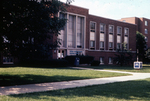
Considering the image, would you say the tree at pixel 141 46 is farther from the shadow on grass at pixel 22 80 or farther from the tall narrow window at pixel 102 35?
the shadow on grass at pixel 22 80

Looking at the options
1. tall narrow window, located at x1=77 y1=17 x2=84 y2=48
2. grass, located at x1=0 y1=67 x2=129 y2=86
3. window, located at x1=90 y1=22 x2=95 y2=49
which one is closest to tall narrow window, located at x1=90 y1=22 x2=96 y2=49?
window, located at x1=90 y1=22 x2=95 y2=49

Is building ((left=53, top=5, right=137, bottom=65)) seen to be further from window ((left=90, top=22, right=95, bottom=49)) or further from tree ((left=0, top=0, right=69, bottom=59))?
tree ((left=0, top=0, right=69, bottom=59))

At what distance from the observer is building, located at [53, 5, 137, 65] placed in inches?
1275

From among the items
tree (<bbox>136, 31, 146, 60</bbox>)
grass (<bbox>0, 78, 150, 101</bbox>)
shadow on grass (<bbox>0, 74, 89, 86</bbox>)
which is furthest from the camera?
tree (<bbox>136, 31, 146, 60</bbox>)

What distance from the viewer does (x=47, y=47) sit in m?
11.0

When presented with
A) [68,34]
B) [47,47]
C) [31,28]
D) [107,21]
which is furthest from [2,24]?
[107,21]

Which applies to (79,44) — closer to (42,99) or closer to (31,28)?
(31,28)

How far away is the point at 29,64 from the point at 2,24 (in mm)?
16769

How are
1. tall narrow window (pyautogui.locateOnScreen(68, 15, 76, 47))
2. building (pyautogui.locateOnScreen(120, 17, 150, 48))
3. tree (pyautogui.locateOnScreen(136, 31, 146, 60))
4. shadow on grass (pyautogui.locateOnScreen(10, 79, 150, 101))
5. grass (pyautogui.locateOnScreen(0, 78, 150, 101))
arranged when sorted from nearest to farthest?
grass (pyautogui.locateOnScreen(0, 78, 150, 101)), shadow on grass (pyautogui.locateOnScreen(10, 79, 150, 101)), tall narrow window (pyautogui.locateOnScreen(68, 15, 76, 47)), tree (pyautogui.locateOnScreen(136, 31, 146, 60)), building (pyautogui.locateOnScreen(120, 17, 150, 48))

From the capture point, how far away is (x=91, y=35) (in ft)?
123

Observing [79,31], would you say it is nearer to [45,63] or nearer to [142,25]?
[45,63]

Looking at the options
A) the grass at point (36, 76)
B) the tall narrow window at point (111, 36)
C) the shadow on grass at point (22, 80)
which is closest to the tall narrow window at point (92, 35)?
the tall narrow window at point (111, 36)

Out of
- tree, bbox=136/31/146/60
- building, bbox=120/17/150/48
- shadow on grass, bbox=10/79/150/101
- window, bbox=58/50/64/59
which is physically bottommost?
shadow on grass, bbox=10/79/150/101

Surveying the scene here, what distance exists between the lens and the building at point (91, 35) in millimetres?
32375
